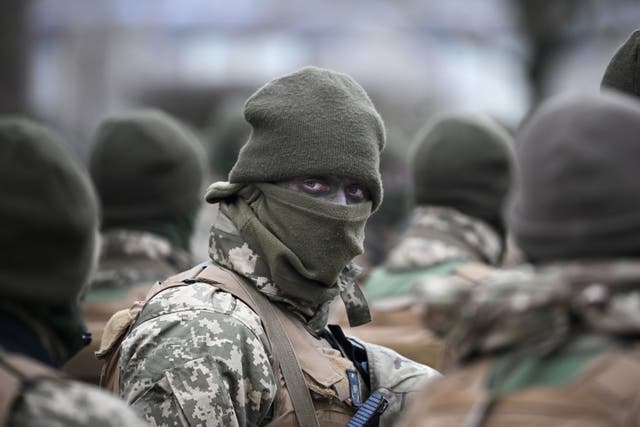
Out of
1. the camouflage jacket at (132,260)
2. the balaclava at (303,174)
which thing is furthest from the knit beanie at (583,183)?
the camouflage jacket at (132,260)

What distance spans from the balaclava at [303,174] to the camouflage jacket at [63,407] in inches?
48.3

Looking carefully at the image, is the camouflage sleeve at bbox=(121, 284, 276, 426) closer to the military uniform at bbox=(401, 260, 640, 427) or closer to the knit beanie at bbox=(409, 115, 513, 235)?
the military uniform at bbox=(401, 260, 640, 427)

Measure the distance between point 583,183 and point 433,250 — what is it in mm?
3205

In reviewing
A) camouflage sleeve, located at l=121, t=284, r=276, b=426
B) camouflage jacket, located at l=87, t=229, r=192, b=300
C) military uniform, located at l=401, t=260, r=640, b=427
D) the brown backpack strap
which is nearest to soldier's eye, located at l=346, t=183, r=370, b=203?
camouflage sleeve, located at l=121, t=284, r=276, b=426

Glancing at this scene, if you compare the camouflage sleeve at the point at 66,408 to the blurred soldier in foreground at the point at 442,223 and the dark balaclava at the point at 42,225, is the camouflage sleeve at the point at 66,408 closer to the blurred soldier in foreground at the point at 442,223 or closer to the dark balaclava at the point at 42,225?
the dark balaclava at the point at 42,225

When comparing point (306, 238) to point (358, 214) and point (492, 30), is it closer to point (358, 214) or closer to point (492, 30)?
point (358, 214)

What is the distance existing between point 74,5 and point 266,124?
89.6 ft

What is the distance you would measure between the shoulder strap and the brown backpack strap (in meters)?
1.07

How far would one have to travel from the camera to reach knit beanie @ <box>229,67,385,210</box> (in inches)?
149

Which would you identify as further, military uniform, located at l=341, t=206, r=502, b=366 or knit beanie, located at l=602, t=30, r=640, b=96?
military uniform, located at l=341, t=206, r=502, b=366

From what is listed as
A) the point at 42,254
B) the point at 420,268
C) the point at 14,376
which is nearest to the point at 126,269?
the point at 420,268

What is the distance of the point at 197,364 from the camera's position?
3393 millimetres

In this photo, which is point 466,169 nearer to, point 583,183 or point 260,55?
point 583,183

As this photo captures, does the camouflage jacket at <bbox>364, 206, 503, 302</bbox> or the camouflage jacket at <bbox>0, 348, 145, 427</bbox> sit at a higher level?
the camouflage jacket at <bbox>0, 348, 145, 427</bbox>
